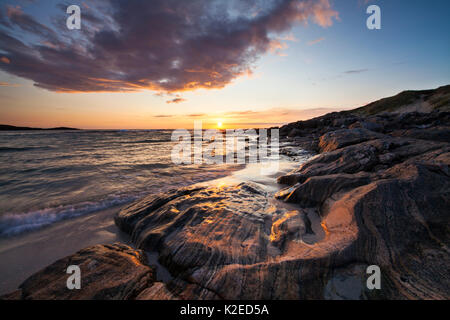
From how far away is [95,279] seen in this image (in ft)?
6.76

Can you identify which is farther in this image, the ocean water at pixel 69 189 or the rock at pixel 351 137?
the rock at pixel 351 137

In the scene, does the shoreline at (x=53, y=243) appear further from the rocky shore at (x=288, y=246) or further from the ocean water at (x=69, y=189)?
the ocean water at (x=69, y=189)

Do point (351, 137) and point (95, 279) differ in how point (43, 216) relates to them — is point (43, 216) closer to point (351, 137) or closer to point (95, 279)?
point (95, 279)

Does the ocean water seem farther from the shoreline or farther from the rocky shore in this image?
the rocky shore

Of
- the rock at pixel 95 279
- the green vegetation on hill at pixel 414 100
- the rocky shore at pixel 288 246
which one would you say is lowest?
the rock at pixel 95 279

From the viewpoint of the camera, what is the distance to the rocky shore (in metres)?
1.84

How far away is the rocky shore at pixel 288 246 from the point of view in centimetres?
184

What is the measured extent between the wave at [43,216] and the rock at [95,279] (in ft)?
9.36

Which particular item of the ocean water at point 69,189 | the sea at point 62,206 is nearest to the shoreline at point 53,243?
the sea at point 62,206

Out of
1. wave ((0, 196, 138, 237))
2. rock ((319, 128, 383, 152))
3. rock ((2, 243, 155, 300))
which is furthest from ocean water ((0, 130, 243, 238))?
rock ((319, 128, 383, 152))

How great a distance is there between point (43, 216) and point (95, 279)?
4.07 meters

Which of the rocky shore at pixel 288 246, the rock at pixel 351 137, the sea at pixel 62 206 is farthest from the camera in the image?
the rock at pixel 351 137
